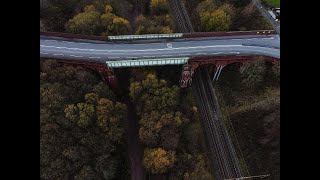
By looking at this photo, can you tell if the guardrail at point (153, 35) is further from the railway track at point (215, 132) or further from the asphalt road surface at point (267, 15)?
the railway track at point (215, 132)

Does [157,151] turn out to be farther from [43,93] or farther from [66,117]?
[43,93]

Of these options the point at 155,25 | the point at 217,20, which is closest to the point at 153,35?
the point at 155,25

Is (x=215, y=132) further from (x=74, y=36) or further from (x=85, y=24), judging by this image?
(x=85, y=24)

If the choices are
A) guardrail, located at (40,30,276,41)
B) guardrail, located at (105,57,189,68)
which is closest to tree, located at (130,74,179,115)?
guardrail, located at (105,57,189,68)

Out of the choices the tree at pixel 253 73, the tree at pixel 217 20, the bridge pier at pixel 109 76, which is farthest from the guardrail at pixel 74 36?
the tree at pixel 253 73

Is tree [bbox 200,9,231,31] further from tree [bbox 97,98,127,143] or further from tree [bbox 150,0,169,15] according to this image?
tree [bbox 97,98,127,143]

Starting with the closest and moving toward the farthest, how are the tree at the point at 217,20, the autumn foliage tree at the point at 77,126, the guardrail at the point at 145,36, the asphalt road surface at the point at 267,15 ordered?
the autumn foliage tree at the point at 77,126 → the guardrail at the point at 145,36 → the tree at the point at 217,20 → the asphalt road surface at the point at 267,15
